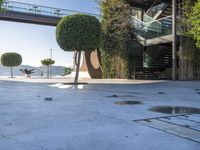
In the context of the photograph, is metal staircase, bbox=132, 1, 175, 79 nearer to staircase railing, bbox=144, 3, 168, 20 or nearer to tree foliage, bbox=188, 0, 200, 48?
staircase railing, bbox=144, 3, 168, 20

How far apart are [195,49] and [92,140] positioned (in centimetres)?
1434

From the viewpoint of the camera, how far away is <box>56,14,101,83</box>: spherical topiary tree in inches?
490

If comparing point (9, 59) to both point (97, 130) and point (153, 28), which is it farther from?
point (97, 130)

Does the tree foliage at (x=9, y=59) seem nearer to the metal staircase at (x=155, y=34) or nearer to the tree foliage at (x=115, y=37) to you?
the tree foliage at (x=115, y=37)

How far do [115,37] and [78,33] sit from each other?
6.29m

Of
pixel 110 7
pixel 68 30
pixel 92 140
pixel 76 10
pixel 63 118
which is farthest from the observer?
pixel 76 10

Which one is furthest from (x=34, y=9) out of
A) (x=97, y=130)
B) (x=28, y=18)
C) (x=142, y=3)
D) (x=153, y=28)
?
(x=97, y=130)

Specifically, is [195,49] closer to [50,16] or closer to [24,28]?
[50,16]

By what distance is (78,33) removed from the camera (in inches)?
489

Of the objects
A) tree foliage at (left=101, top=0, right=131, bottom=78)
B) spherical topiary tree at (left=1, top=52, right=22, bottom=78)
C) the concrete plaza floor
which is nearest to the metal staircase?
tree foliage at (left=101, top=0, right=131, bottom=78)

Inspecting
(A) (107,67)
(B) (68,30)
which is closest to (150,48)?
(A) (107,67)

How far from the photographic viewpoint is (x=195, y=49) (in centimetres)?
1609

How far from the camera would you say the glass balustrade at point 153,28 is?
1598 cm

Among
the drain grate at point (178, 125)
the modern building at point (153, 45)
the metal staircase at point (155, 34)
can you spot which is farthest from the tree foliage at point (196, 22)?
the drain grate at point (178, 125)
